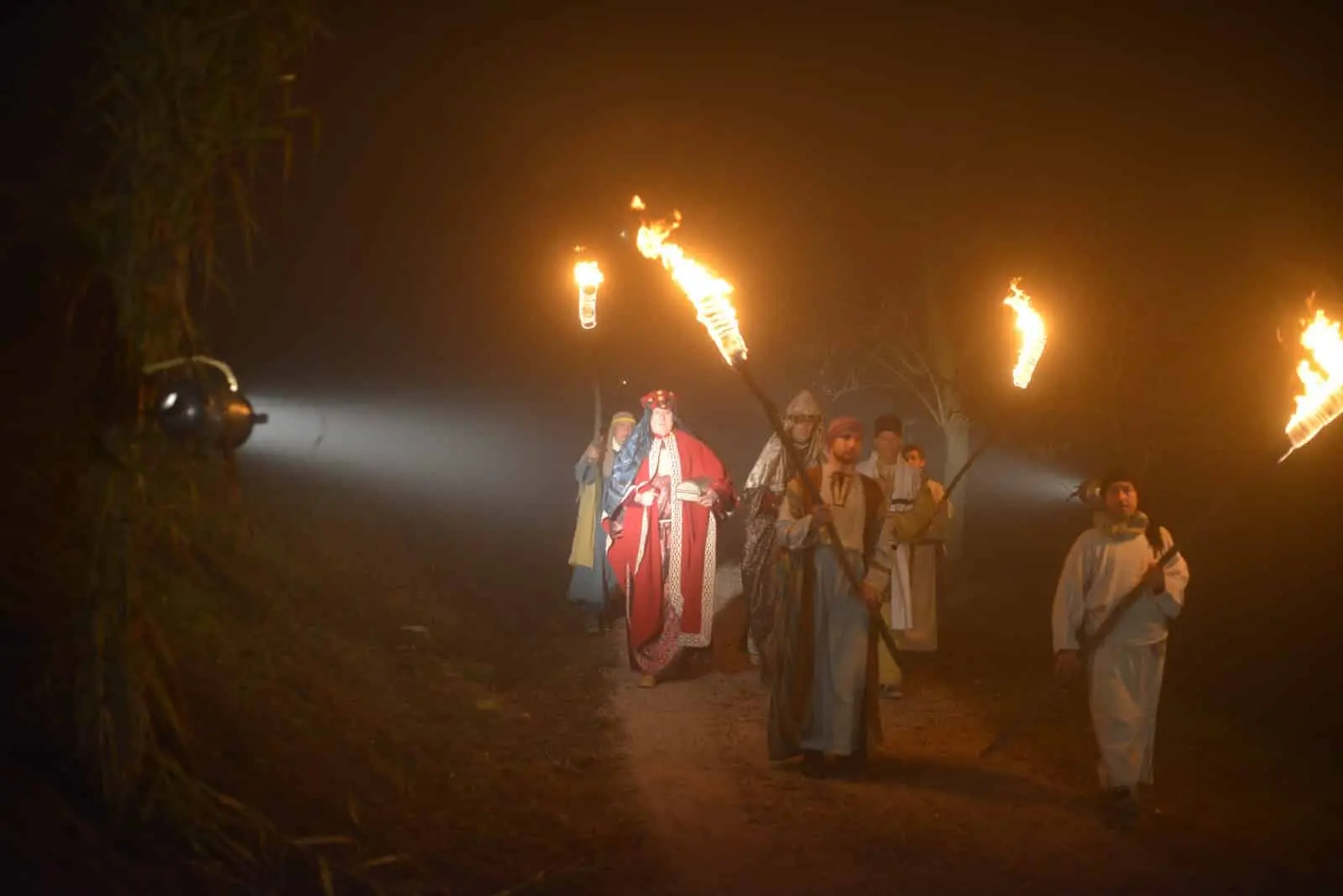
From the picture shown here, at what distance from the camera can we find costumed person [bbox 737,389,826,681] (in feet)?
33.9

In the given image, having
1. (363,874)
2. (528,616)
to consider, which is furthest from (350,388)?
(363,874)

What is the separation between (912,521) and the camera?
34.8 feet

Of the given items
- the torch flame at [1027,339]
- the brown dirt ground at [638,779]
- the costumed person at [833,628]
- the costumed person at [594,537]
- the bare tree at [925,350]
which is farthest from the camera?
the bare tree at [925,350]

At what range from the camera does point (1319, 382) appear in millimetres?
6562

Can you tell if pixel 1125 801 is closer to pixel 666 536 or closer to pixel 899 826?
pixel 899 826

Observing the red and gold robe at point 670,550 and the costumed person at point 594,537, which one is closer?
the red and gold robe at point 670,550

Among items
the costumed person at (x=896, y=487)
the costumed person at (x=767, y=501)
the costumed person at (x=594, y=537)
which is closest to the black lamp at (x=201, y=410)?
the costumed person at (x=767, y=501)

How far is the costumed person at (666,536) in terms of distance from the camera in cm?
1105

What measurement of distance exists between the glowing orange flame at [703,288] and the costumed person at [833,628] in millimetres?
1492

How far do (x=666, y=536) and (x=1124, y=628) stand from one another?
4.71 m

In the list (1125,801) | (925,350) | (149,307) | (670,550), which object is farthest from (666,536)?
(925,350)

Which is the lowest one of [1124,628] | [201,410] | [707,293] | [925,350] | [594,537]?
[1124,628]

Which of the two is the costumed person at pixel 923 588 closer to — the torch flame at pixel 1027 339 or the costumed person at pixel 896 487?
the costumed person at pixel 896 487

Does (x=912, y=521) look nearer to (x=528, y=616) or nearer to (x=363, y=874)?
(x=528, y=616)
